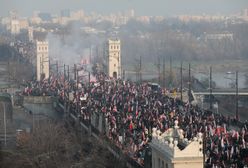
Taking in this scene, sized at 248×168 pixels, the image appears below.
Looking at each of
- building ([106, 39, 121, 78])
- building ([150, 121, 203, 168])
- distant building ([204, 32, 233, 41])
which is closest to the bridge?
building ([106, 39, 121, 78])

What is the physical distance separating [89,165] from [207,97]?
1866 cm

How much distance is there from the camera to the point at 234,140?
1599cm

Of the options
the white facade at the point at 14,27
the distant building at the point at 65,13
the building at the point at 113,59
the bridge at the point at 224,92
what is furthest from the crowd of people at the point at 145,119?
the distant building at the point at 65,13

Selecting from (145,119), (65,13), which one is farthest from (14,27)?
(145,119)

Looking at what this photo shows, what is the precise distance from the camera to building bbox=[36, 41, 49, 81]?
4232 cm

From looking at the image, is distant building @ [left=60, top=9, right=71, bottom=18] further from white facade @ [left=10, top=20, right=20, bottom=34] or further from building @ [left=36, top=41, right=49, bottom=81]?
building @ [left=36, top=41, right=49, bottom=81]

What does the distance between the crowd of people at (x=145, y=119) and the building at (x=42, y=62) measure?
31.3 feet

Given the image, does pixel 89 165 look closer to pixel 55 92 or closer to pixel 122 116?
pixel 122 116

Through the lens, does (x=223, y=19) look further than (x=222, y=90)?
Yes

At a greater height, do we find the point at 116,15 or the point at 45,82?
the point at 116,15

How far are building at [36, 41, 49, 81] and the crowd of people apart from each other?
954 cm

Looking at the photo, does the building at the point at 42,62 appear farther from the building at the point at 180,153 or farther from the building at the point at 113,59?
the building at the point at 180,153

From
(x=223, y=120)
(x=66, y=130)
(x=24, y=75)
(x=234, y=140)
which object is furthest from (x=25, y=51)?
(x=234, y=140)

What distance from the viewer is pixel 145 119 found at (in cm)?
2003
